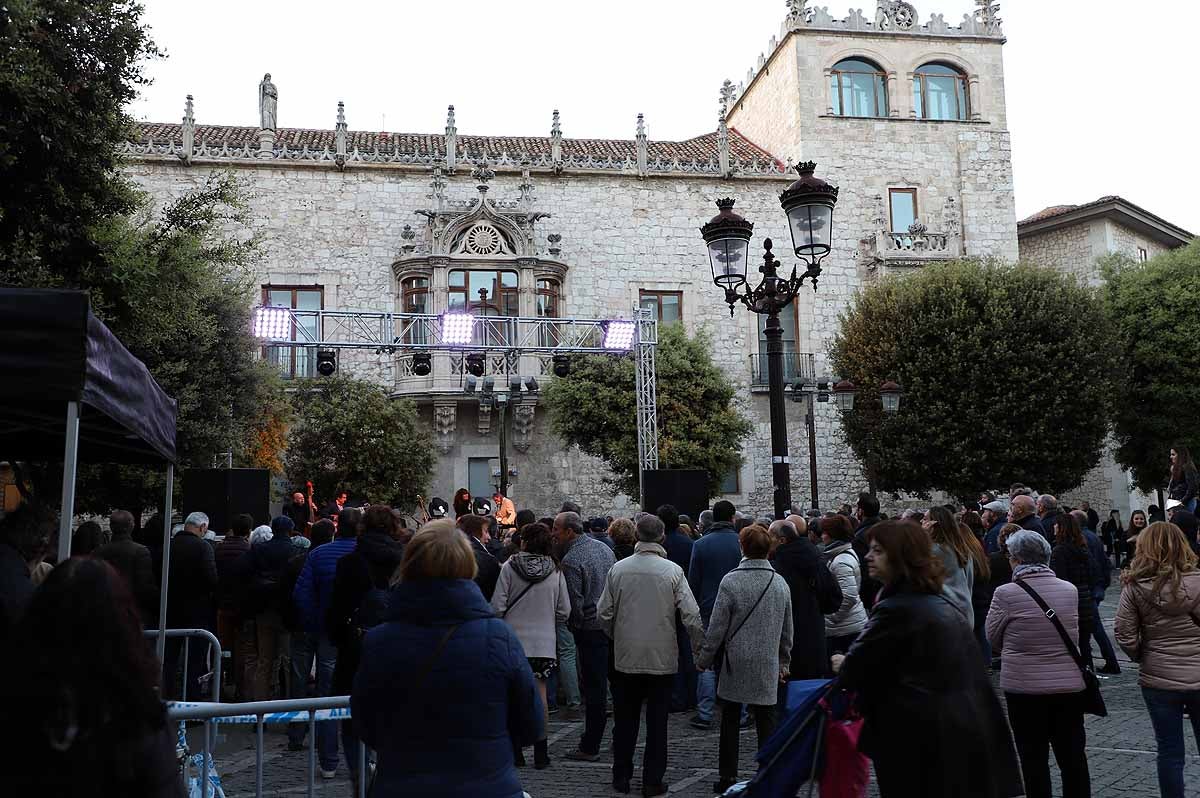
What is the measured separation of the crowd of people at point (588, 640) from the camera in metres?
2.38

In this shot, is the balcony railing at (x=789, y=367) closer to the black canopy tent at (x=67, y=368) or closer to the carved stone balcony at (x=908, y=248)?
the carved stone balcony at (x=908, y=248)

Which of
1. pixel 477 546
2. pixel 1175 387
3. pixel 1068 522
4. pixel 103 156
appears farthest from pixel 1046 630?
pixel 1175 387

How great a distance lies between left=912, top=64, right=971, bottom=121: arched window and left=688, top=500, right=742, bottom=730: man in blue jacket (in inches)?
987

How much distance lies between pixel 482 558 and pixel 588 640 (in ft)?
3.65

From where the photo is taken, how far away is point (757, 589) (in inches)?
255

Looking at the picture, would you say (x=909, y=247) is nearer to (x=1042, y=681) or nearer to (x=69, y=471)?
(x=1042, y=681)

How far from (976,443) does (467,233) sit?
46.4ft

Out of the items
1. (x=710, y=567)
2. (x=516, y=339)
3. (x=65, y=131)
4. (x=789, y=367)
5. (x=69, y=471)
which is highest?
(x=516, y=339)

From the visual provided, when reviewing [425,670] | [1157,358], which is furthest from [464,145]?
[425,670]

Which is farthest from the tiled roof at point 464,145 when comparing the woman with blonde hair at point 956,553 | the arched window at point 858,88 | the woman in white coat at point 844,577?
the woman with blonde hair at point 956,553

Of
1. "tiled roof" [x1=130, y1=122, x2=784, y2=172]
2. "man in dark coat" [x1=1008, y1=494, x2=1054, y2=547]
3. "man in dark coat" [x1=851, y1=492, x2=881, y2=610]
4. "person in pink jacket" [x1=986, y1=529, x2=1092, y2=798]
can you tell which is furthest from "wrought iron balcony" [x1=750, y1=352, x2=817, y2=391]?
"person in pink jacket" [x1=986, y1=529, x2=1092, y2=798]

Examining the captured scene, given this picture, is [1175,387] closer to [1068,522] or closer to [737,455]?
[737,455]

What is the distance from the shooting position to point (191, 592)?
27.8 feet

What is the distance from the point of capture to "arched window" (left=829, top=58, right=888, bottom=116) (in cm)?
2964
